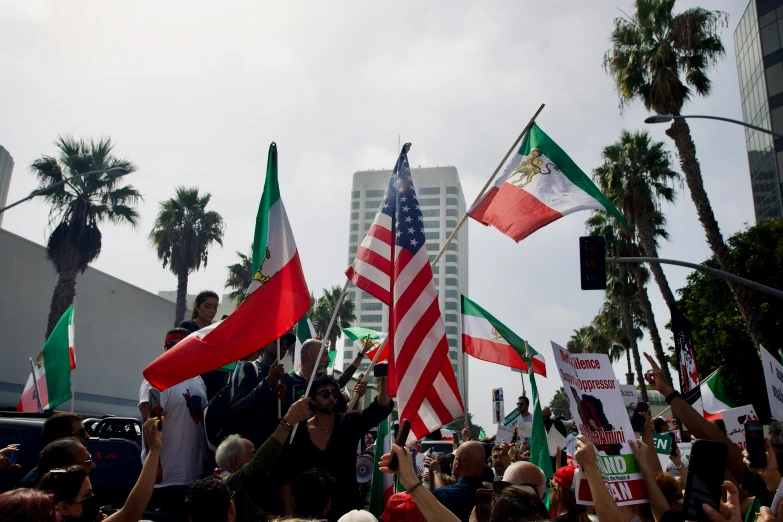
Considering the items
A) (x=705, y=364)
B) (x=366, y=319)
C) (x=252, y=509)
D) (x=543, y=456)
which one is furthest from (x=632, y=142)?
(x=366, y=319)

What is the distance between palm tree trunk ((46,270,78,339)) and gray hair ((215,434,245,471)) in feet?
74.0

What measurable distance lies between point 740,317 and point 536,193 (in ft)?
94.7

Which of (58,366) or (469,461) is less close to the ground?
(58,366)

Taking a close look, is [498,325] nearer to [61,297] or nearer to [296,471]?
[296,471]

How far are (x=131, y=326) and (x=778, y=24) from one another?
137ft

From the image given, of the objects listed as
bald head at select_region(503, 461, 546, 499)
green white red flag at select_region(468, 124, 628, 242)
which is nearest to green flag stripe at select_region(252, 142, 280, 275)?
green white red flag at select_region(468, 124, 628, 242)

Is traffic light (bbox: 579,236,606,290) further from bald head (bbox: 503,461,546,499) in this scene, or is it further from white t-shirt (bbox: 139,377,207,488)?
white t-shirt (bbox: 139,377,207,488)

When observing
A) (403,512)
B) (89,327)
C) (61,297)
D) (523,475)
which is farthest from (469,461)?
(89,327)

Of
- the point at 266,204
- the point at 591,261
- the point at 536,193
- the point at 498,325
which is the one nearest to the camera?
the point at 266,204

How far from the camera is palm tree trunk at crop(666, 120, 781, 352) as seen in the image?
19.6 metres

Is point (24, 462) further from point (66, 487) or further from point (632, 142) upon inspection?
point (632, 142)

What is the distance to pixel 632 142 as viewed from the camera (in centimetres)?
2773

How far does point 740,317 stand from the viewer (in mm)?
31109

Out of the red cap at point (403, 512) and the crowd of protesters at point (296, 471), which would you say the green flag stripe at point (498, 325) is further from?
the red cap at point (403, 512)
